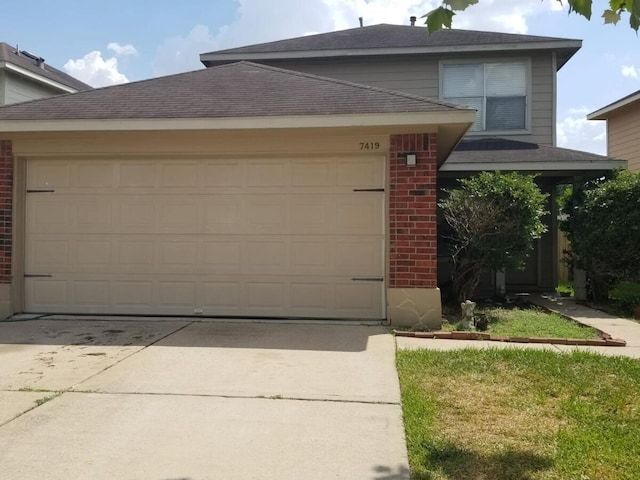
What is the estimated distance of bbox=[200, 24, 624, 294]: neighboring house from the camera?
37.3 feet

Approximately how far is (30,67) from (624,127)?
17.4 m

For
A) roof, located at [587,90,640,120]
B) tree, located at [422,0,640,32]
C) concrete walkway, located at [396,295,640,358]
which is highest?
roof, located at [587,90,640,120]

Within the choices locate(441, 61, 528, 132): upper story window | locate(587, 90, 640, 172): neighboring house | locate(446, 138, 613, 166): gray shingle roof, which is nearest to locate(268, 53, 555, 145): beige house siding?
locate(441, 61, 528, 132): upper story window

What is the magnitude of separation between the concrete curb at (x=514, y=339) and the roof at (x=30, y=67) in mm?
12780

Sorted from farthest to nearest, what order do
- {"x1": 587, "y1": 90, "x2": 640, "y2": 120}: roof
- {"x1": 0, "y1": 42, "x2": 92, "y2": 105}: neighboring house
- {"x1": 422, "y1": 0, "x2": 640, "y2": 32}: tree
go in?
1. {"x1": 587, "y1": 90, "x2": 640, "y2": 120}: roof
2. {"x1": 0, "y1": 42, "x2": 92, "y2": 105}: neighboring house
3. {"x1": 422, "y1": 0, "x2": 640, "y2": 32}: tree

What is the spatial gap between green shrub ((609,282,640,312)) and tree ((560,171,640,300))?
34 centimetres

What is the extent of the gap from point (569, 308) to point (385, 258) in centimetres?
398

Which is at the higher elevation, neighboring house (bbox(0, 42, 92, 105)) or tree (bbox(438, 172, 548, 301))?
neighboring house (bbox(0, 42, 92, 105))

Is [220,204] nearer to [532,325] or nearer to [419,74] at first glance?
[532,325]

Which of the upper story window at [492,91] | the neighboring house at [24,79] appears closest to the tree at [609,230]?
the upper story window at [492,91]

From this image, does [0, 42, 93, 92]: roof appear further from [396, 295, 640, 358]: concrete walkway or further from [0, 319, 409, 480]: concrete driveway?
[396, 295, 640, 358]: concrete walkway

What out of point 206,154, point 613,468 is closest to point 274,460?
point 613,468

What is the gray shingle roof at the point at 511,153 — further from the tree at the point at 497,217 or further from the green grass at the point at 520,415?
the green grass at the point at 520,415

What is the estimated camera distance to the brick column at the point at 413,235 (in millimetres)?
6727
